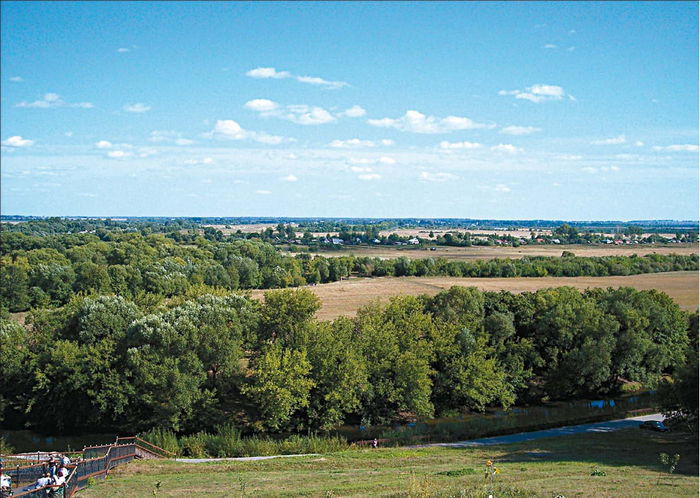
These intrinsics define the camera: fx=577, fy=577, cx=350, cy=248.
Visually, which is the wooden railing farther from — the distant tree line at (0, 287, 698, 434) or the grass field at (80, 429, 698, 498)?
the distant tree line at (0, 287, 698, 434)

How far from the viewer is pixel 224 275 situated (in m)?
85.1

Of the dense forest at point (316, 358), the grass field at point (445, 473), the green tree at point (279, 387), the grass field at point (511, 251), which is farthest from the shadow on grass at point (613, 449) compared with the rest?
the grass field at point (511, 251)

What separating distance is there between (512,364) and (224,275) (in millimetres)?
52035

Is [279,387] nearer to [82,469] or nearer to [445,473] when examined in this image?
[445,473]

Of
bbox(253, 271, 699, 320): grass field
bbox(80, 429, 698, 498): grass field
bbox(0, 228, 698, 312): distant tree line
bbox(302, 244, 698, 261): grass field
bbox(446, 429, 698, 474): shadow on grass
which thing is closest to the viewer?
bbox(80, 429, 698, 498): grass field

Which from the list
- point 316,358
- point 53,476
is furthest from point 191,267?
point 53,476

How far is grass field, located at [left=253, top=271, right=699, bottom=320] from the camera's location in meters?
59.7

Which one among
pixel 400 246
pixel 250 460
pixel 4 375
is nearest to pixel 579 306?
pixel 250 460

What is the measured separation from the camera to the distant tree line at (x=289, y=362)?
117 feet

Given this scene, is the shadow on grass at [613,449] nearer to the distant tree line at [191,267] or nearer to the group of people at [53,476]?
the group of people at [53,476]

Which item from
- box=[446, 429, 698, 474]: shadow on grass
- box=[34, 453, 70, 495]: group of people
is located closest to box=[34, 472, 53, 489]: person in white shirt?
box=[34, 453, 70, 495]: group of people

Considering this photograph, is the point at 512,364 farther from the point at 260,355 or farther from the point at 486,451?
the point at 260,355

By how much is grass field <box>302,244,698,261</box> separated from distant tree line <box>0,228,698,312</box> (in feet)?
11.3

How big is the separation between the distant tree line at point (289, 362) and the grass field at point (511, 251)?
120 feet
